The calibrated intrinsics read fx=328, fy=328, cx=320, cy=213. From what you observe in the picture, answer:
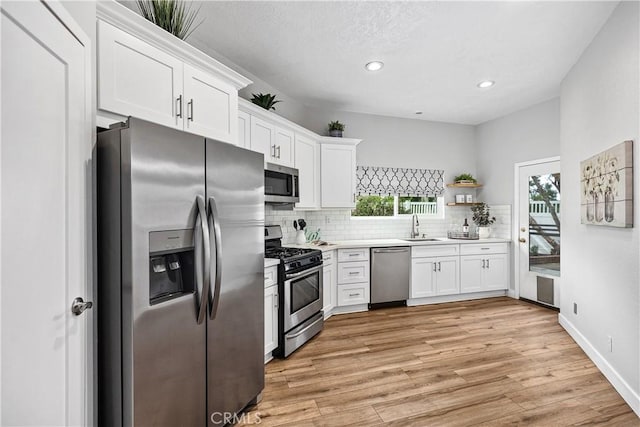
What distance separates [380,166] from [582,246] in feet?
8.84

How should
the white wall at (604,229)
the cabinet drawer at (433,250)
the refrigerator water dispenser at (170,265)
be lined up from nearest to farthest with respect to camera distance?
the refrigerator water dispenser at (170,265) < the white wall at (604,229) < the cabinet drawer at (433,250)

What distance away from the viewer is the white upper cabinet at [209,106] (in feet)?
6.63

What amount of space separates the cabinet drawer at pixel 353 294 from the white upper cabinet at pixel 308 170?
3.63ft

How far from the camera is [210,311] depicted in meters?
1.73

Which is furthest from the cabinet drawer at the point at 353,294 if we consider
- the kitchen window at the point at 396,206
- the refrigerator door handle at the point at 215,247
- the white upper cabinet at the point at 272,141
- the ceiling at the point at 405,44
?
the refrigerator door handle at the point at 215,247

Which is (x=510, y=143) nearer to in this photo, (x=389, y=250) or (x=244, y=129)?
(x=389, y=250)

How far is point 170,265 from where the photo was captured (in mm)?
1565

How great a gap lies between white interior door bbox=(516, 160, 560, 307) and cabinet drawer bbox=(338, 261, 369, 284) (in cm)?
241

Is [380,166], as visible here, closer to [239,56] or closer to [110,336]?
[239,56]

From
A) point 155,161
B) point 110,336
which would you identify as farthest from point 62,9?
point 110,336

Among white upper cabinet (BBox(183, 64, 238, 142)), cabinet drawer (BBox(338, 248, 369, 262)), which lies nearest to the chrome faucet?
cabinet drawer (BBox(338, 248, 369, 262))

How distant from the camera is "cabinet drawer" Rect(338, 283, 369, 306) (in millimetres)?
4145

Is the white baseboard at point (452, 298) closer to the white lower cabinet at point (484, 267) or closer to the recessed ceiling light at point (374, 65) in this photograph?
the white lower cabinet at point (484, 267)

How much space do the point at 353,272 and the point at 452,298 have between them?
1675 millimetres
